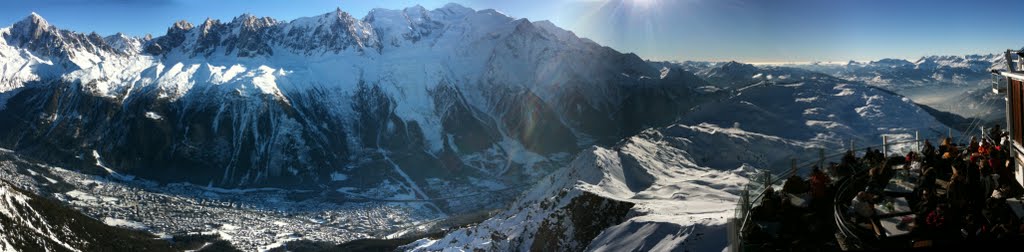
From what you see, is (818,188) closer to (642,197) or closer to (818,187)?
(818,187)

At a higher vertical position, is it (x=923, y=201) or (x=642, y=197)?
(x=923, y=201)

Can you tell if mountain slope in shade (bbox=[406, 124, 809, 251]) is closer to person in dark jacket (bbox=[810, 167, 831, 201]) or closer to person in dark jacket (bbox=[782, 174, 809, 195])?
person in dark jacket (bbox=[782, 174, 809, 195])

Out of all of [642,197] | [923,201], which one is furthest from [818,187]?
[642,197]

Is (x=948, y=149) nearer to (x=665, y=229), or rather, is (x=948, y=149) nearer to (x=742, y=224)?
(x=742, y=224)

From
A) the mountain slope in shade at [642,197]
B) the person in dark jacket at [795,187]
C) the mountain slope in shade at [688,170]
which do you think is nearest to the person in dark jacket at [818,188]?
the person in dark jacket at [795,187]

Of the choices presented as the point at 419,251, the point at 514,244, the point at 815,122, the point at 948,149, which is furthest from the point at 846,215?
the point at 815,122

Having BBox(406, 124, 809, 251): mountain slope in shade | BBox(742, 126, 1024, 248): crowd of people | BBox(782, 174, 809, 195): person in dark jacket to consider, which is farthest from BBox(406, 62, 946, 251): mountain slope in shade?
BBox(782, 174, 809, 195): person in dark jacket

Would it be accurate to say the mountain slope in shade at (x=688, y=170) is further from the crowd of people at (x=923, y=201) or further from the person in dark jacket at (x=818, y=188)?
the person in dark jacket at (x=818, y=188)

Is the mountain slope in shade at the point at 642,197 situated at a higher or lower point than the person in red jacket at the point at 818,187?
lower
